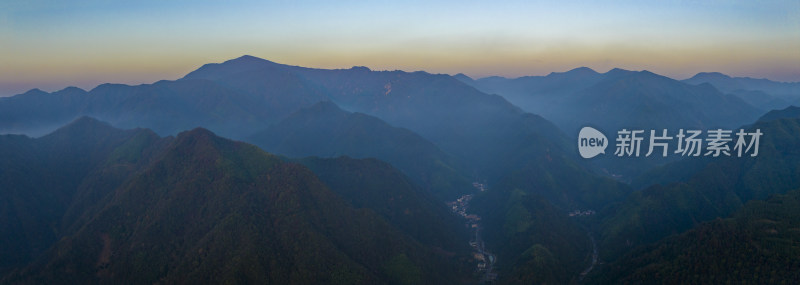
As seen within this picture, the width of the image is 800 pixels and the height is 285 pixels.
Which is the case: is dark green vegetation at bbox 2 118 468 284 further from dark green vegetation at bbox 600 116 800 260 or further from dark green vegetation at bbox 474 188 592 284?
dark green vegetation at bbox 600 116 800 260

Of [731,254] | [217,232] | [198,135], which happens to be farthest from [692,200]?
[198,135]

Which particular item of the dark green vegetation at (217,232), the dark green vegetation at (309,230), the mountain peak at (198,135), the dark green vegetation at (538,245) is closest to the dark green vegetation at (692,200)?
the dark green vegetation at (309,230)

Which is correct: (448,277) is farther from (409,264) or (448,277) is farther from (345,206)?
(345,206)

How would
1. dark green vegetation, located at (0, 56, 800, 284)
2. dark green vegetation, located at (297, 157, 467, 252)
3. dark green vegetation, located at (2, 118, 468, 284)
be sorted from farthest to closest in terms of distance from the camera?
dark green vegetation, located at (297, 157, 467, 252) < dark green vegetation, located at (2, 118, 468, 284) < dark green vegetation, located at (0, 56, 800, 284)

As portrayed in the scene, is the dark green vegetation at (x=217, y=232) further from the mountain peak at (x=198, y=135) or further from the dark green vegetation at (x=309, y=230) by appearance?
the mountain peak at (x=198, y=135)

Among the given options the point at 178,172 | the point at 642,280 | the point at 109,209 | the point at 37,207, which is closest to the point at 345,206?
the point at 178,172

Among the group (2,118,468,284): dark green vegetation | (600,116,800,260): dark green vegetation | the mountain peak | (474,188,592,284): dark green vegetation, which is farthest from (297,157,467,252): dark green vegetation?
(600,116,800,260): dark green vegetation
